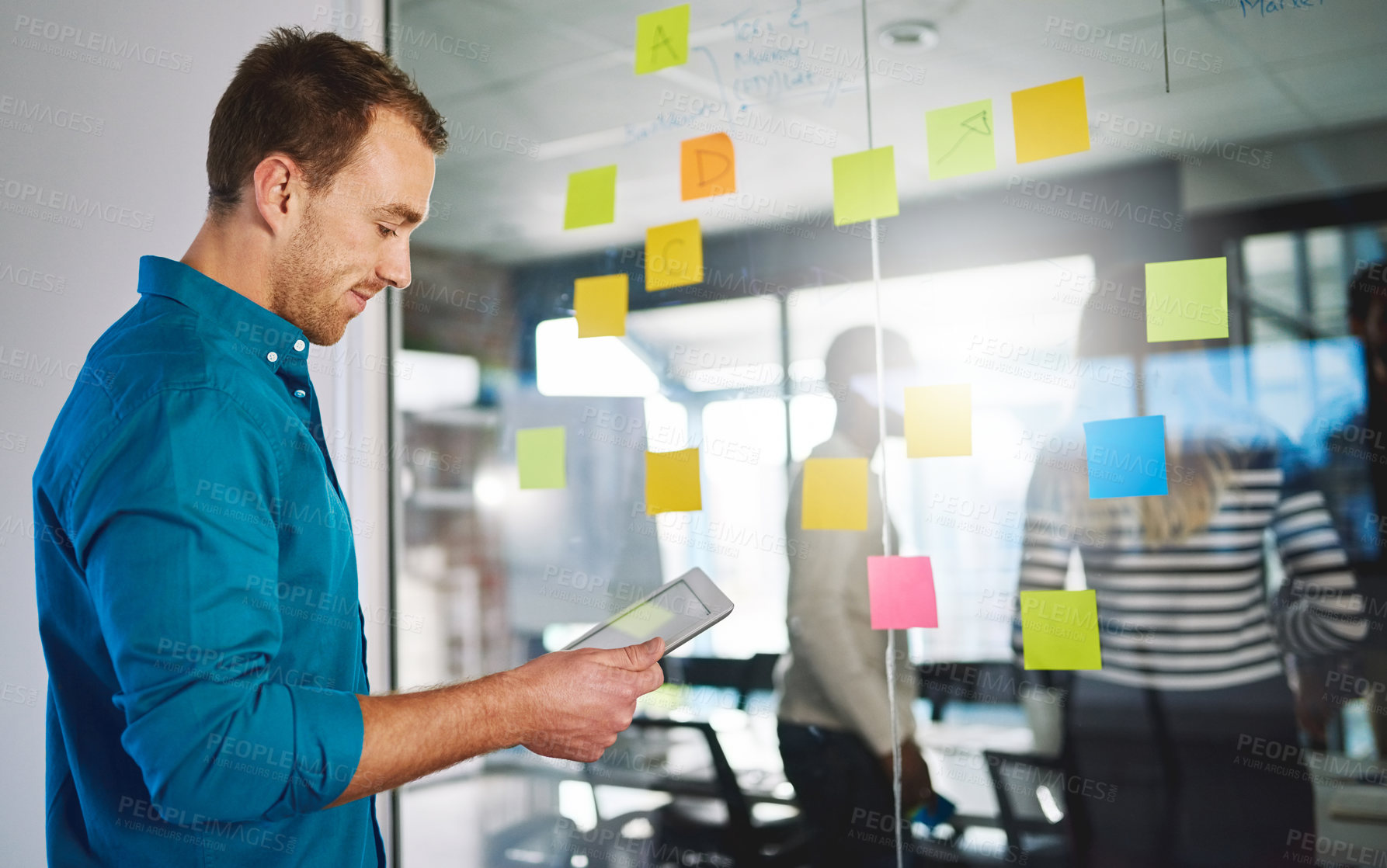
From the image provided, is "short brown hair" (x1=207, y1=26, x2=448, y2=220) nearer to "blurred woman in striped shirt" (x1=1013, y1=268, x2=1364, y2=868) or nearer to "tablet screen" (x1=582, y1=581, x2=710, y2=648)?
"tablet screen" (x1=582, y1=581, x2=710, y2=648)

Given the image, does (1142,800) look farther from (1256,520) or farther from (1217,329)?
(1217,329)

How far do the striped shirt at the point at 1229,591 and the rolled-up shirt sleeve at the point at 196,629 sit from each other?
33.3 inches

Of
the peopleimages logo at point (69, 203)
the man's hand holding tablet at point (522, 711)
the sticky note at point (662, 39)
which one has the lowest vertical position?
the man's hand holding tablet at point (522, 711)

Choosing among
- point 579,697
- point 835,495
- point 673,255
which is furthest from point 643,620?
point 673,255

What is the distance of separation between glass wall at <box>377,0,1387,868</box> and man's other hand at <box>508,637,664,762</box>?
42 cm

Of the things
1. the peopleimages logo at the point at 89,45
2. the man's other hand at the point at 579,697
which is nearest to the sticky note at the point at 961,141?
the man's other hand at the point at 579,697

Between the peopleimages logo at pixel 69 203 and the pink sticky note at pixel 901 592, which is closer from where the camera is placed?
the pink sticky note at pixel 901 592

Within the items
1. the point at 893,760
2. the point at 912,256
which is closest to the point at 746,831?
the point at 893,760

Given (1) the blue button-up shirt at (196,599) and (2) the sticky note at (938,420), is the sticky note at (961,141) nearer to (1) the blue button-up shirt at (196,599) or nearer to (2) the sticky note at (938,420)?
(2) the sticky note at (938,420)

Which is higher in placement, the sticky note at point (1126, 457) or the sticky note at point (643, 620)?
the sticky note at point (1126, 457)

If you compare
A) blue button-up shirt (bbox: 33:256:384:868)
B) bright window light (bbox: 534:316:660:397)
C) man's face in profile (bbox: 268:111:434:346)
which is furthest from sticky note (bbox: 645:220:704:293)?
blue button-up shirt (bbox: 33:256:384:868)

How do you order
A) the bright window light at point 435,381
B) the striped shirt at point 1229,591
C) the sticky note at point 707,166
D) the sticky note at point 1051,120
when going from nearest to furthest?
the striped shirt at point 1229,591 → the sticky note at point 1051,120 → the sticky note at point 707,166 → the bright window light at point 435,381

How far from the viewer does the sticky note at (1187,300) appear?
1117mm

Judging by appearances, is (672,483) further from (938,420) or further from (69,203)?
(69,203)
